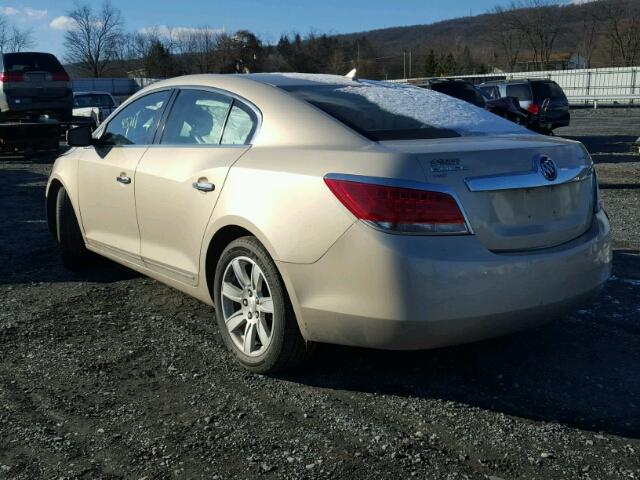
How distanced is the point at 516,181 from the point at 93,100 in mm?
21076

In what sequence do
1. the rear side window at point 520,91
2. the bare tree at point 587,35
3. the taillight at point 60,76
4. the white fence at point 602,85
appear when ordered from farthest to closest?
the bare tree at point 587,35 < the white fence at point 602,85 < the rear side window at point 520,91 < the taillight at point 60,76

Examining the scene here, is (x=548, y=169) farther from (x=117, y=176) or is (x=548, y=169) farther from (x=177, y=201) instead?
(x=117, y=176)

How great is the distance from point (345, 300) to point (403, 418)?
24.3 inches

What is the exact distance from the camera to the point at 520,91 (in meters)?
21.9

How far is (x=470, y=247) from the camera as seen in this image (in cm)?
309

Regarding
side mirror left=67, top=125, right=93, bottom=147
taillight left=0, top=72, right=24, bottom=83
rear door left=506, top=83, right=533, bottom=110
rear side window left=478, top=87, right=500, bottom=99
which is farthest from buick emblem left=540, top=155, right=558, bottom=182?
rear side window left=478, top=87, right=500, bottom=99

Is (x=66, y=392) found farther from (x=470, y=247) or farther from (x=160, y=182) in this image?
(x=470, y=247)

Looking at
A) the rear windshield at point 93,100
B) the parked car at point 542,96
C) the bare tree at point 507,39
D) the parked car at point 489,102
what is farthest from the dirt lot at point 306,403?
the bare tree at point 507,39

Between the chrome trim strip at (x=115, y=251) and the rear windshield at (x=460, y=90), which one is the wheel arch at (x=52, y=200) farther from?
the rear windshield at (x=460, y=90)

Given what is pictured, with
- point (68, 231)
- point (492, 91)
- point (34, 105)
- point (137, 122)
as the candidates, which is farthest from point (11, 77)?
point (492, 91)

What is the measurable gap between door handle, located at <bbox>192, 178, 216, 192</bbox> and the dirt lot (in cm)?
96

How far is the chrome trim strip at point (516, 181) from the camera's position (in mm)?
3152

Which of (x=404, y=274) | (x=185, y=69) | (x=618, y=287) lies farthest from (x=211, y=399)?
(x=185, y=69)

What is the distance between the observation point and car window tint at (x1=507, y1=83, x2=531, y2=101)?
21531 mm
